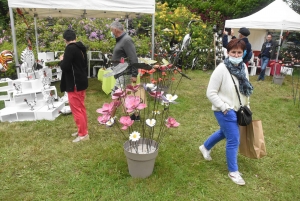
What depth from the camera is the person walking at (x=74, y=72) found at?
9.51 feet

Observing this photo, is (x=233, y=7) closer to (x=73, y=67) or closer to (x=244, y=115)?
(x=73, y=67)

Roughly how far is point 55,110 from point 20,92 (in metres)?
0.62

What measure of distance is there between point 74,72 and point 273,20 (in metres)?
7.04

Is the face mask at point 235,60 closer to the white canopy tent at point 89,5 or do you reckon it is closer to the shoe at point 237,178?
the shoe at point 237,178

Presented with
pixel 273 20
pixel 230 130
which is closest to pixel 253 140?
pixel 230 130

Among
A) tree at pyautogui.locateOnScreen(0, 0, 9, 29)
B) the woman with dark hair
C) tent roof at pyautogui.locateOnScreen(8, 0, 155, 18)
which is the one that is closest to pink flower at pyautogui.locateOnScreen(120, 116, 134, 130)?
the woman with dark hair

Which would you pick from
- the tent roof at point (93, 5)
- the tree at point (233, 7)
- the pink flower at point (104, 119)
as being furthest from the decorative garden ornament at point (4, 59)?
the tree at point (233, 7)

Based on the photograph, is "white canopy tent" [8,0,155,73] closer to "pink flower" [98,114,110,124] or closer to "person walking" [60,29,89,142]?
"person walking" [60,29,89,142]

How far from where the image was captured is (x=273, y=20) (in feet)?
25.4

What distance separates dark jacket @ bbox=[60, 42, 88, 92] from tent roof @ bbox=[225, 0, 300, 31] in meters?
6.55

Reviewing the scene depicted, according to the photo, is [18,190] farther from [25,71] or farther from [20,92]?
[25,71]

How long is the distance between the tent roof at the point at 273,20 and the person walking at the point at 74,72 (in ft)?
21.4

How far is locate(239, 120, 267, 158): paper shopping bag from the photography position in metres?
2.44

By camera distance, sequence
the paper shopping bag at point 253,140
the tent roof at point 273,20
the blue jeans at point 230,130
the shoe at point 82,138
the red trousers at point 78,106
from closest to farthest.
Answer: the blue jeans at point 230,130 < the paper shopping bag at point 253,140 < the red trousers at point 78,106 < the shoe at point 82,138 < the tent roof at point 273,20
